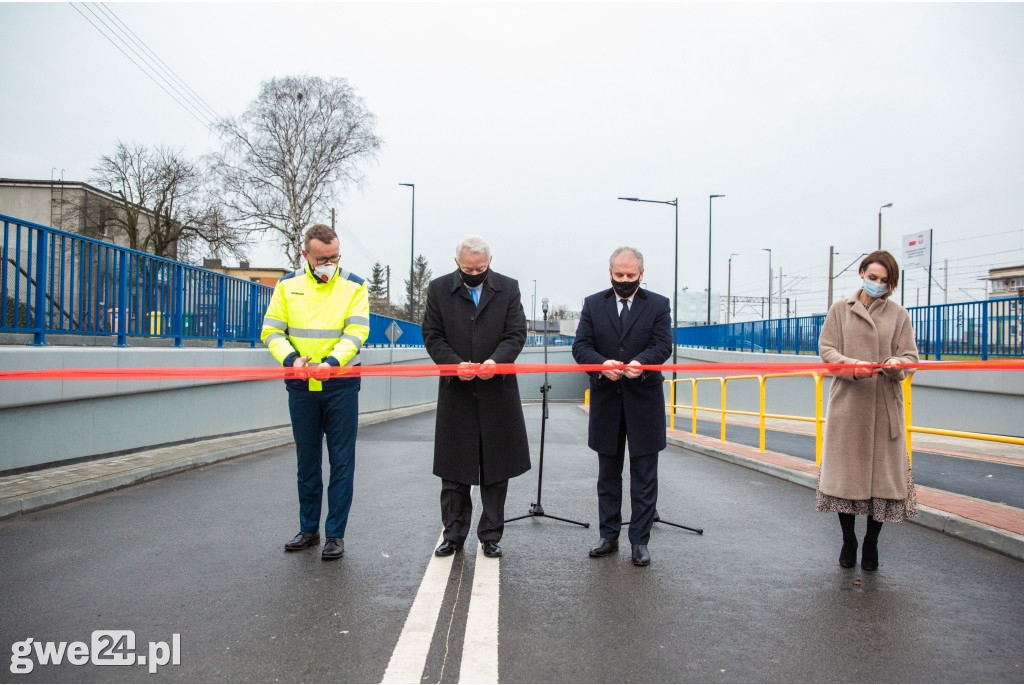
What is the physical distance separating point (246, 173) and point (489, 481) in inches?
1348

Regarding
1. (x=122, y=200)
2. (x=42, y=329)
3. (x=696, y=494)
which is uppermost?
(x=122, y=200)

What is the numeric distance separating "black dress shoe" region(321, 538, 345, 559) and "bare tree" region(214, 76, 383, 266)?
1260 inches

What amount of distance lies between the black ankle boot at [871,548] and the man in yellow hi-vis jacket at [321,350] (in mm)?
3147

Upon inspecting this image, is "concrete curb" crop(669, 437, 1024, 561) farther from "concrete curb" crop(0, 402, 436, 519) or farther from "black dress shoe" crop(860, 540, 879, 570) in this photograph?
"concrete curb" crop(0, 402, 436, 519)

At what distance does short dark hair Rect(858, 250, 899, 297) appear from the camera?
437cm

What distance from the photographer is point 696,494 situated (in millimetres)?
7168

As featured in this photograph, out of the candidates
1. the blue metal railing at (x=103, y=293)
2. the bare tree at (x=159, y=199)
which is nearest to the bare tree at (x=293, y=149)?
the bare tree at (x=159, y=199)

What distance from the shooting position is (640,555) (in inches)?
175

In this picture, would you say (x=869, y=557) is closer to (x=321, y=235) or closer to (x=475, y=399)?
(x=475, y=399)

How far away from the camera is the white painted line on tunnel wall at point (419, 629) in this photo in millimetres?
2855

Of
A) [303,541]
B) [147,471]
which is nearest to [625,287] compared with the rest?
[303,541]

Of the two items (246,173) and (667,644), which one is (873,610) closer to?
(667,644)

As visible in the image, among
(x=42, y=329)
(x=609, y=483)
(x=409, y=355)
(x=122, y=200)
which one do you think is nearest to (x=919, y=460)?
(x=609, y=483)

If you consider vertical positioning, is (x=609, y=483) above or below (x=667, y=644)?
above
